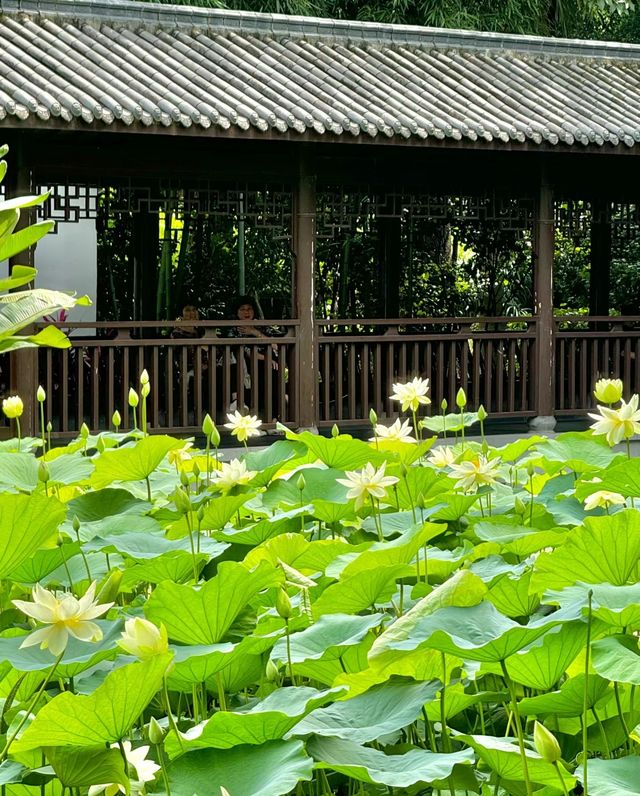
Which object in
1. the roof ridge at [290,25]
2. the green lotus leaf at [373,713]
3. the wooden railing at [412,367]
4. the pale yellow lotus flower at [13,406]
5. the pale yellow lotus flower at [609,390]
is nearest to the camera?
the green lotus leaf at [373,713]

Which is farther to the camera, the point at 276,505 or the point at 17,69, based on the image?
the point at 17,69

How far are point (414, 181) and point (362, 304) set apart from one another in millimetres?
3379

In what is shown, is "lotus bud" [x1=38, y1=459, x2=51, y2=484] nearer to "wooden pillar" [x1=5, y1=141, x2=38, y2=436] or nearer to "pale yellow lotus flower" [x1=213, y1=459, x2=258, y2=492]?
"pale yellow lotus flower" [x1=213, y1=459, x2=258, y2=492]

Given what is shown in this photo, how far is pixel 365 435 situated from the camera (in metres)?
10.6

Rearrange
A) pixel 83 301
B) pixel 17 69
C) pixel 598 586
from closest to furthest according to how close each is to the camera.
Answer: pixel 598 586 → pixel 83 301 → pixel 17 69

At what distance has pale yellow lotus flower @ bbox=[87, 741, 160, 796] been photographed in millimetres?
1074

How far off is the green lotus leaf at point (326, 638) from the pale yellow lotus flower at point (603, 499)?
592 millimetres

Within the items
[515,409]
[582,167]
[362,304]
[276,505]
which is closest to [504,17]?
[362,304]

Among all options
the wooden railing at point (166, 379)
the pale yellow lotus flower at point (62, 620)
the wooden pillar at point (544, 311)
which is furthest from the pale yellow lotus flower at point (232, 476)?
the wooden pillar at point (544, 311)

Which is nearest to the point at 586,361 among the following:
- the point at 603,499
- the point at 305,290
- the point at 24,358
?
the point at 305,290

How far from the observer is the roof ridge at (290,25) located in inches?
399

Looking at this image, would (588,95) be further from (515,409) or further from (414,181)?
(515,409)

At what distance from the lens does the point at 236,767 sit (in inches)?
43.6

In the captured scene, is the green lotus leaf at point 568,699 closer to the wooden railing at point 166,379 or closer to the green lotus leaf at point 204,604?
the green lotus leaf at point 204,604
